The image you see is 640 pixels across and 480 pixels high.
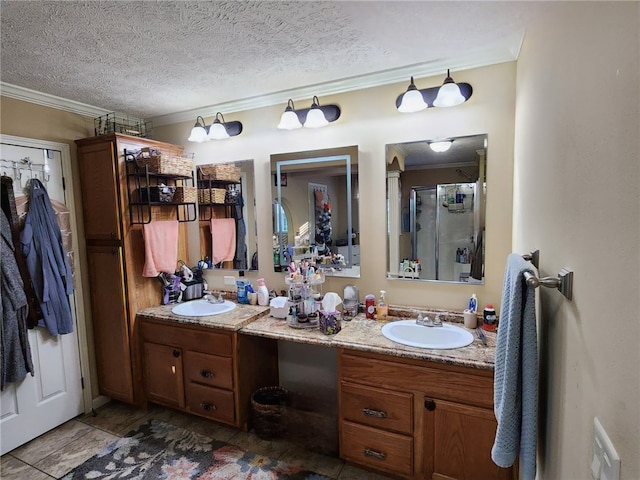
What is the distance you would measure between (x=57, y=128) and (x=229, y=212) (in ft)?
4.63

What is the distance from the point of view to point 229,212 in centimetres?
280

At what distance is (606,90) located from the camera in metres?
0.66

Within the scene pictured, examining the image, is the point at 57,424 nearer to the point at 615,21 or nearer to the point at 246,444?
the point at 246,444

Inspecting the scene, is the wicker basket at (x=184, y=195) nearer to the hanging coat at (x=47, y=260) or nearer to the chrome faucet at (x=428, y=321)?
the hanging coat at (x=47, y=260)

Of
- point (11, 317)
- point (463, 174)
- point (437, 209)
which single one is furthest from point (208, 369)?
point (463, 174)

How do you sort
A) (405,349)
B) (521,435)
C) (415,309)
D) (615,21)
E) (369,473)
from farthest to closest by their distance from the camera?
(415,309) < (369,473) < (405,349) < (521,435) < (615,21)

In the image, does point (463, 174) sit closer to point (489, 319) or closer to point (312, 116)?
point (489, 319)

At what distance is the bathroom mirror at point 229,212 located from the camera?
8.92ft

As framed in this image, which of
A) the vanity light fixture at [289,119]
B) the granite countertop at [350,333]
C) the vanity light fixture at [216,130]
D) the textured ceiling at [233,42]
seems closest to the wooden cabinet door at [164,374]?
the granite countertop at [350,333]

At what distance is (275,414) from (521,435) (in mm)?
1644

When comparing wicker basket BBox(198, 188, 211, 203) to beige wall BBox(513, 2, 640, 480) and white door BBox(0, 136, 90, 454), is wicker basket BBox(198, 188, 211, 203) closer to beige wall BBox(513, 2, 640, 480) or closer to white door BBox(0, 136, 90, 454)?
white door BBox(0, 136, 90, 454)

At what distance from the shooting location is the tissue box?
7.77 ft

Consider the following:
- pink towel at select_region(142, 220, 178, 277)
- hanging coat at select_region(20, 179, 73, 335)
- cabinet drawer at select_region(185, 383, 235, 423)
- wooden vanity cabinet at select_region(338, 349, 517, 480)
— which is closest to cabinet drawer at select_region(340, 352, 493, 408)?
wooden vanity cabinet at select_region(338, 349, 517, 480)

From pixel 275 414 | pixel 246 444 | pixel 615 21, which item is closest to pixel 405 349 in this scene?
pixel 275 414
